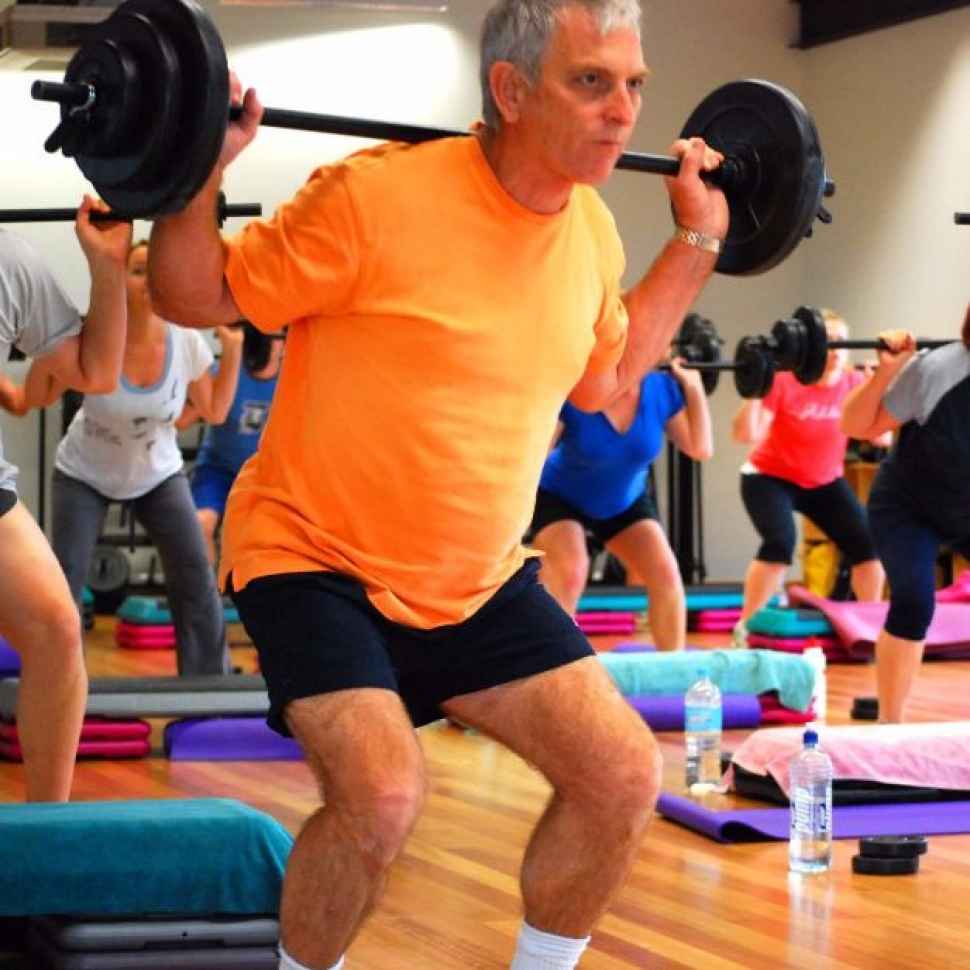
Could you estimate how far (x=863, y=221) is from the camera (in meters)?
12.1

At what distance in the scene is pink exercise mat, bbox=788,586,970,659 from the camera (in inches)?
325

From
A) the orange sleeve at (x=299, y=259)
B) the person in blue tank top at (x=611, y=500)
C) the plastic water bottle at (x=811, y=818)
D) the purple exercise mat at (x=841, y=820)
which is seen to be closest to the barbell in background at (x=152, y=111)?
the orange sleeve at (x=299, y=259)

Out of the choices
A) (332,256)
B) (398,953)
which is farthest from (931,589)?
(332,256)

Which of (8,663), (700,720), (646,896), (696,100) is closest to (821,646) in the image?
(700,720)

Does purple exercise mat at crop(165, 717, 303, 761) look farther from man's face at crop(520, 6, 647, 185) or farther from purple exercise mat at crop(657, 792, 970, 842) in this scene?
man's face at crop(520, 6, 647, 185)

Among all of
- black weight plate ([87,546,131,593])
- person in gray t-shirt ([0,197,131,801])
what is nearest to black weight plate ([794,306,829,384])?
person in gray t-shirt ([0,197,131,801])

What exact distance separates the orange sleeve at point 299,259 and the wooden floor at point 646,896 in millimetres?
792

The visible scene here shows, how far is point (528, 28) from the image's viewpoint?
103 inches

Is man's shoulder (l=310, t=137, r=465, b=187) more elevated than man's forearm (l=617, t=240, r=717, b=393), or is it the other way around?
man's shoulder (l=310, t=137, r=465, b=187)

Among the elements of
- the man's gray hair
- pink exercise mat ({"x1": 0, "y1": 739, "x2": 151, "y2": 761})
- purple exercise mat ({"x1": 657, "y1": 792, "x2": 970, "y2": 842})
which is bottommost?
pink exercise mat ({"x1": 0, "y1": 739, "x2": 151, "y2": 761})

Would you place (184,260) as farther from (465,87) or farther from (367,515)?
(465,87)

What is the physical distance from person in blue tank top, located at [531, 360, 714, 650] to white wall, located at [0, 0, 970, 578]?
15.3ft

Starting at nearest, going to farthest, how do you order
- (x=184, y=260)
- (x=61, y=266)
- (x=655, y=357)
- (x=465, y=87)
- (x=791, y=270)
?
(x=184, y=260), (x=655, y=357), (x=61, y=266), (x=465, y=87), (x=791, y=270)

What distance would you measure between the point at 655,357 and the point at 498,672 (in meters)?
0.61
